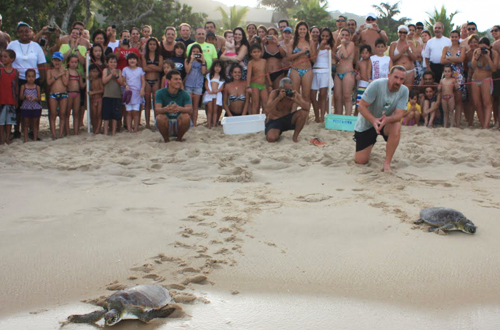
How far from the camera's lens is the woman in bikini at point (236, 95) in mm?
7031

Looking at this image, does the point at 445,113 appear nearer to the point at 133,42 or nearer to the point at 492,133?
the point at 492,133

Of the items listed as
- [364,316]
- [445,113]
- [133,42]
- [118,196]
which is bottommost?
[364,316]

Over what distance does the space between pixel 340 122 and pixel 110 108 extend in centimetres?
309

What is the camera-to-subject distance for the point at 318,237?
122 inches

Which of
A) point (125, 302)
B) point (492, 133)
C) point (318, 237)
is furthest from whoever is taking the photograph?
point (492, 133)

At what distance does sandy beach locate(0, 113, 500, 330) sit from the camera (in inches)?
89.8

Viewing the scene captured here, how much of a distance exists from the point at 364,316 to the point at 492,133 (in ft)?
16.1

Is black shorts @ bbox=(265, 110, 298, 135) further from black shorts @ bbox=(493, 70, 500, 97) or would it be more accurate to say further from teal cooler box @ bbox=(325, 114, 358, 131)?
black shorts @ bbox=(493, 70, 500, 97)

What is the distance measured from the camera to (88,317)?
2.14 m

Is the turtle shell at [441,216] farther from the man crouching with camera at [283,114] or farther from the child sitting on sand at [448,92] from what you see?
the child sitting on sand at [448,92]

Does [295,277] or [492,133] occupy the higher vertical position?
[492,133]

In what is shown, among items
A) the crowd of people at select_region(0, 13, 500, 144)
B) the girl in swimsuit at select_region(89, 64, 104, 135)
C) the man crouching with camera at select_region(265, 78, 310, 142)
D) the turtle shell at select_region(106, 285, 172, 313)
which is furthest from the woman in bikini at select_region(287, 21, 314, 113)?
the turtle shell at select_region(106, 285, 172, 313)

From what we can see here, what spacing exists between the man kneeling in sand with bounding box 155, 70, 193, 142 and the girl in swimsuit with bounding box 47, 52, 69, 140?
4.39ft

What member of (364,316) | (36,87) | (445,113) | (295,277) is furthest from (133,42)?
(364,316)
